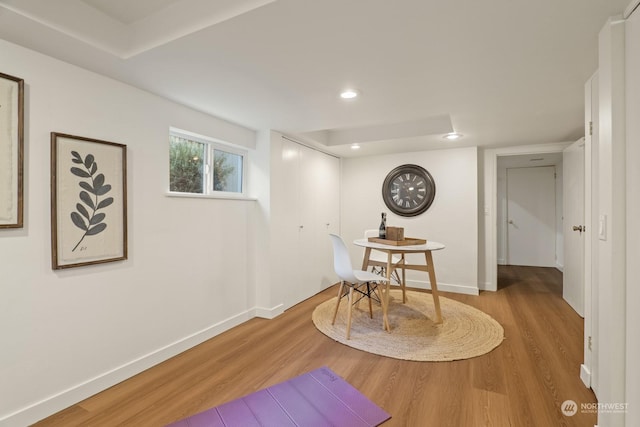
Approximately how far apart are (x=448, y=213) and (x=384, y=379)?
286cm

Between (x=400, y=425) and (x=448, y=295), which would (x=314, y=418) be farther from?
(x=448, y=295)

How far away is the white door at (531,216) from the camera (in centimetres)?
591

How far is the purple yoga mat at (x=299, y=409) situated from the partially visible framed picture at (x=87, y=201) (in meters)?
1.18

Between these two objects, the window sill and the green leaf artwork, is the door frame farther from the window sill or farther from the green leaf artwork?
the green leaf artwork

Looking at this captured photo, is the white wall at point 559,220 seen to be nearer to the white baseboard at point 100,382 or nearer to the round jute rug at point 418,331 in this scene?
the round jute rug at point 418,331

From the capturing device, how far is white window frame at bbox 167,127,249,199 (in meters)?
2.60

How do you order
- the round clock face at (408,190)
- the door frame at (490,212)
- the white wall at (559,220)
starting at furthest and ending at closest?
the white wall at (559,220), the round clock face at (408,190), the door frame at (490,212)

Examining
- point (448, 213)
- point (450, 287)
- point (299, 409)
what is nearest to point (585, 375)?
point (299, 409)

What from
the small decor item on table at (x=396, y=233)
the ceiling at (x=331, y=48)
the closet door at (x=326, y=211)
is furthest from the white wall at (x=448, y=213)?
the ceiling at (x=331, y=48)

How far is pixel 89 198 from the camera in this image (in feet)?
6.20

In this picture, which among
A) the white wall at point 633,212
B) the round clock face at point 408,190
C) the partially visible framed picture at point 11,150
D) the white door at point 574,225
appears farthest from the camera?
the round clock face at point 408,190

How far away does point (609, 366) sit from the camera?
4.54 ft

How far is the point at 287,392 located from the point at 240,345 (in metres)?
0.84

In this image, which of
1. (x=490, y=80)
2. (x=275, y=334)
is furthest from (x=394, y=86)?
(x=275, y=334)
